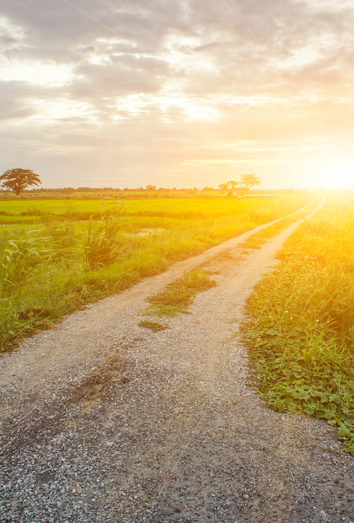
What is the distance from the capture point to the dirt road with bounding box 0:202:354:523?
8.73 feet

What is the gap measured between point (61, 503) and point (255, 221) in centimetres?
2654

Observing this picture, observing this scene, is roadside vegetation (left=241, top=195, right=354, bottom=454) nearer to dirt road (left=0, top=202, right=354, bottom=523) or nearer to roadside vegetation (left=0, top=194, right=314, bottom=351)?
dirt road (left=0, top=202, right=354, bottom=523)

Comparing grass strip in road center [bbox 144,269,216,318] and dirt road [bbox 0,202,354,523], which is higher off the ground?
grass strip in road center [bbox 144,269,216,318]

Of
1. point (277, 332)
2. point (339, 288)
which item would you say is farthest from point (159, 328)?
point (339, 288)

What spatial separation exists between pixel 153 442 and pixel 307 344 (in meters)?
2.92

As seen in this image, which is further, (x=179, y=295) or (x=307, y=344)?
(x=179, y=295)

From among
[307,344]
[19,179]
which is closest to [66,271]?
[307,344]

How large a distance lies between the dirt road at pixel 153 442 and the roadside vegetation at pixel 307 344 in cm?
24

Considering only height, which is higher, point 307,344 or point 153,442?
point 307,344

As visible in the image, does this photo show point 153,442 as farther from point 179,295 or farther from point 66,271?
point 66,271

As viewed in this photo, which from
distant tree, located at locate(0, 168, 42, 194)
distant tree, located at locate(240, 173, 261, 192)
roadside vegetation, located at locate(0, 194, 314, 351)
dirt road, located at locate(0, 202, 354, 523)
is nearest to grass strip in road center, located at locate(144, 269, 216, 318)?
roadside vegetation, located at locate(0, 194, 314, 351)

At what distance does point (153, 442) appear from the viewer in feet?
11.0

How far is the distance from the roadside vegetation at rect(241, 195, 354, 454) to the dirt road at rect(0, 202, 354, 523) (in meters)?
0.24

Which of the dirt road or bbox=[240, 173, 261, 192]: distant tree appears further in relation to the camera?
bbox=[240, 173, 261, 192]: distant tree
